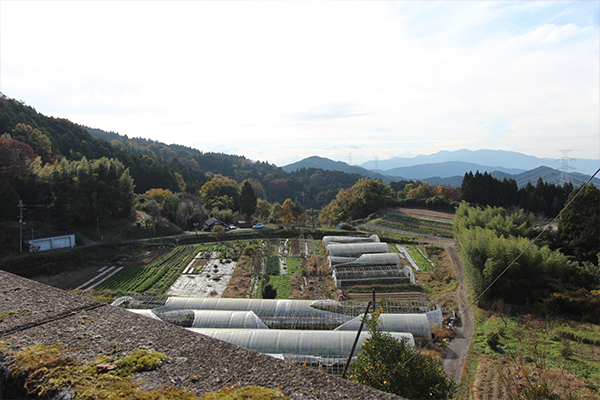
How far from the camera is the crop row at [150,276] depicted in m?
20.6

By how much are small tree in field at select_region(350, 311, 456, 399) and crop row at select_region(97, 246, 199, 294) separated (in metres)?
17.7

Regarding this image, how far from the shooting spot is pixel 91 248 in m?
26.9

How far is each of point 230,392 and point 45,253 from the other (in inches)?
1202

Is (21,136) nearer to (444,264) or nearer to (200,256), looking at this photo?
(200,256)

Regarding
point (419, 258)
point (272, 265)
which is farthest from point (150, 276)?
point (419, 258)

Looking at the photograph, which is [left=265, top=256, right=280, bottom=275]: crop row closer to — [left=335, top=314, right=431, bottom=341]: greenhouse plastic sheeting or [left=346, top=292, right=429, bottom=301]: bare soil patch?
[left=346, top=292, right=429, bottom=301]: bare soil patch

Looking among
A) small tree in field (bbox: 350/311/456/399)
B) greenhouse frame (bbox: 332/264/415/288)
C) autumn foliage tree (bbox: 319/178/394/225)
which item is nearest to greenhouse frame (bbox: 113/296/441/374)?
greenhouse frame (bbox: 332/264/415/288)

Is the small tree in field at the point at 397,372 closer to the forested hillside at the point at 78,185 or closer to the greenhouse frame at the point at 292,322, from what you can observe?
the greenhouse frame at the point at 292,322

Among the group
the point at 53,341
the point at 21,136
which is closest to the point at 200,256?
the point at 53,341

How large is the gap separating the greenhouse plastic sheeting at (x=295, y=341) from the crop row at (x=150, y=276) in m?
9.79

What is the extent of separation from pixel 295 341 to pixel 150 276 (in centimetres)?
1505

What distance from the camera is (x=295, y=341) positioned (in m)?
12.1

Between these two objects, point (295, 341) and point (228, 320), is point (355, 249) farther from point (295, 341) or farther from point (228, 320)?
point (295, 341)

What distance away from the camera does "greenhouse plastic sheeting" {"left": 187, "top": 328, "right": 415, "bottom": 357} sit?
38.8 feet
